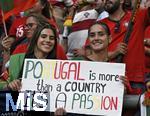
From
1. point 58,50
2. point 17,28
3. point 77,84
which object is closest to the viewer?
point 77,84

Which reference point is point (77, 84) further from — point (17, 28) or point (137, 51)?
point (17, 28)

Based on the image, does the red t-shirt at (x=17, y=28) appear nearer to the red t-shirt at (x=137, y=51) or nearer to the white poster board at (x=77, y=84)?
the white poster board at (x=77, y=84)

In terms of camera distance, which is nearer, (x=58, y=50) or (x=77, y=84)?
(x=77, y=84)

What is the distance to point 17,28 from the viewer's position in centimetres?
706

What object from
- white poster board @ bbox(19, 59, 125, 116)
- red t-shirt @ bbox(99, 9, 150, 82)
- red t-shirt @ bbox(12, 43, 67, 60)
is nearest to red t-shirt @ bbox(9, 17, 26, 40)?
red t-shirt @ bbox(12, 43, 67, 60)

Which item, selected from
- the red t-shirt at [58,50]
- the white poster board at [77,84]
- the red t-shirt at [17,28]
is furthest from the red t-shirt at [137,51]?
the red t-shirt at [17,28]

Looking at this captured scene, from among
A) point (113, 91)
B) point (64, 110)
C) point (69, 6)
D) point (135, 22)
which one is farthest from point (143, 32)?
point (69, 6)

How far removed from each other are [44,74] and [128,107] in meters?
0.92

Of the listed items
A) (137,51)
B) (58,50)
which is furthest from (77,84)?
(137,51)

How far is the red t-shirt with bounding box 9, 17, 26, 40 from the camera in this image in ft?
22.6

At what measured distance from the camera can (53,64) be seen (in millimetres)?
5469

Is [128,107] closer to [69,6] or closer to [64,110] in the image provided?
[64,110]

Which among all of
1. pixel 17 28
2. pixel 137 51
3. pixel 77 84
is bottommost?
pixel 77 84

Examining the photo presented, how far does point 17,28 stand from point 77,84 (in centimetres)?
199
